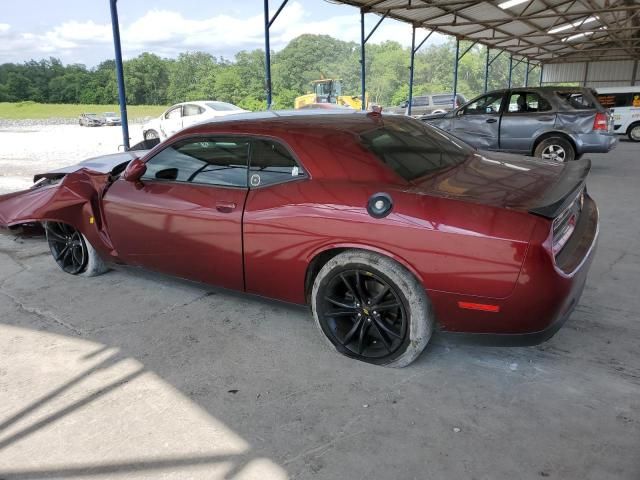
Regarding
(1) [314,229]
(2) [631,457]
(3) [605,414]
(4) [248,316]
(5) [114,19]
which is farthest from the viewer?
(5) [114,19]

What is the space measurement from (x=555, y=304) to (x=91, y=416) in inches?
93.4

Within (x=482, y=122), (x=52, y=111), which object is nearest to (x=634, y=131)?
(x=482, y=122)

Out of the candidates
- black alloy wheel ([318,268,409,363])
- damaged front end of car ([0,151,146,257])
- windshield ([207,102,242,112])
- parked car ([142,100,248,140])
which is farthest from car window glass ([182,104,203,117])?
black alloy wheel ([318,268,409,363])

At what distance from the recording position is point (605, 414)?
7.85 feet

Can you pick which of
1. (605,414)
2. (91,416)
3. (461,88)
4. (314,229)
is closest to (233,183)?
(314,229)

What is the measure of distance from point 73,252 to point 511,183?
3656 millimetres

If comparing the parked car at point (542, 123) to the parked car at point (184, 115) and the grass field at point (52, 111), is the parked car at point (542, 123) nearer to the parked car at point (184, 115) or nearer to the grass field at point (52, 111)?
the parked car at point (184, 115)

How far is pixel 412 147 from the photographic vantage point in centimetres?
322

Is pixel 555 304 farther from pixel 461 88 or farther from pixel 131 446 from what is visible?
pixel 461 88

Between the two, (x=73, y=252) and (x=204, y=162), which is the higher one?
(x=204, y=162)

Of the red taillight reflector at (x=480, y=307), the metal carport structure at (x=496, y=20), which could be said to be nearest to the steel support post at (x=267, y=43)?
the metal carport structure at (x=496, y=20)

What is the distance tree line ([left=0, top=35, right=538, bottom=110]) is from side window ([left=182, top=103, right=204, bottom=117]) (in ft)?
137

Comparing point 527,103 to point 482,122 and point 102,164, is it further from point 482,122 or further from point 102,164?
point 102,164

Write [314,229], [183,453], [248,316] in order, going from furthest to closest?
[248,316] < [314,229] < [183,453]
